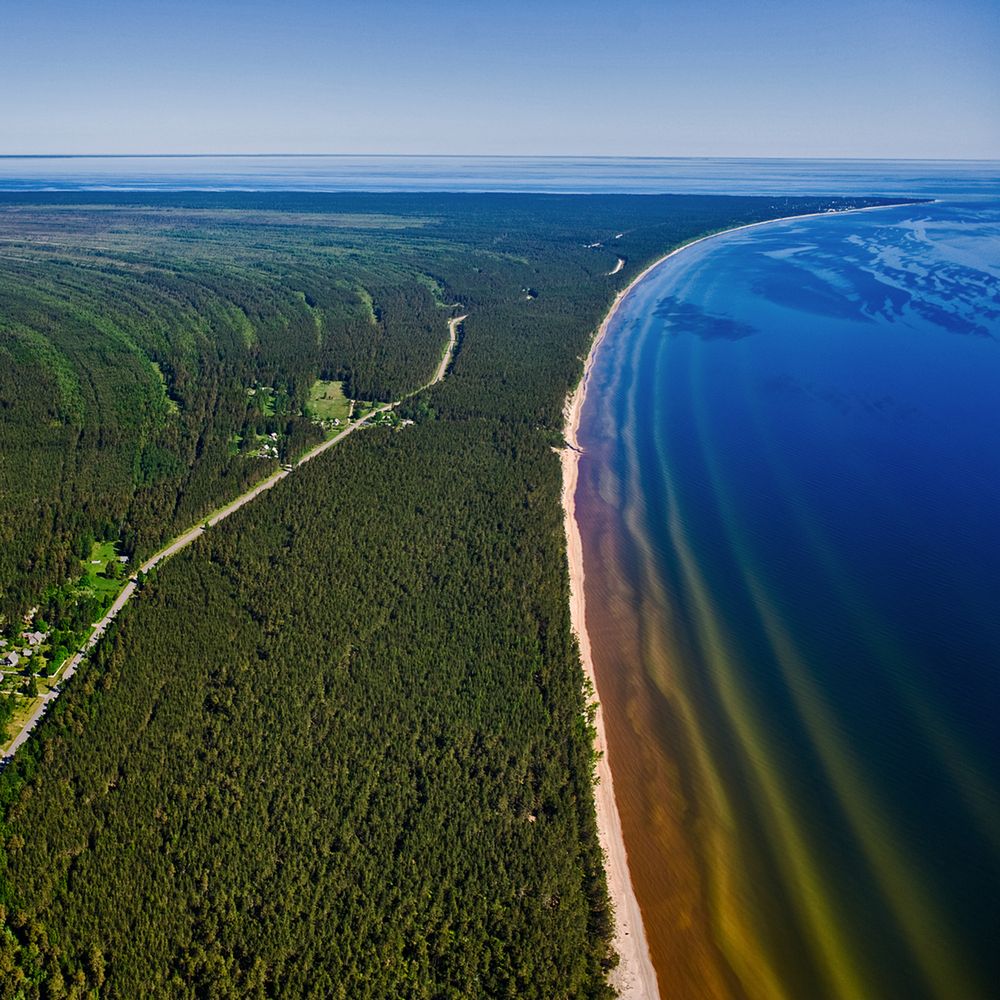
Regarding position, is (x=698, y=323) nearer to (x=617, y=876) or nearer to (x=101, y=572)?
(x=101, y=572)

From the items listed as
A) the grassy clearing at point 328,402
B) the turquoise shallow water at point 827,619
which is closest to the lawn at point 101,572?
the grassy clearing at point 328,402

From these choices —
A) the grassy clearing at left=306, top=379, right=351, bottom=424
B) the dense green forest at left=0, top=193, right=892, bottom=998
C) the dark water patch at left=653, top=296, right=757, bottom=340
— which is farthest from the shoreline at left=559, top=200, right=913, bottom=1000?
the dark water patch at left=653, top=296, right=757, bottom=340

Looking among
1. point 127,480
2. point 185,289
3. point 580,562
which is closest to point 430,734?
point 580,562

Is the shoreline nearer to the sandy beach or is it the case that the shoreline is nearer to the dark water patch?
the sandy beach

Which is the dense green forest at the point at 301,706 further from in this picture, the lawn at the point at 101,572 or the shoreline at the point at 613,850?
the lawn at the point at 101,572

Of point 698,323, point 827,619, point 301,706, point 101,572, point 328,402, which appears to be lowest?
point 827,619

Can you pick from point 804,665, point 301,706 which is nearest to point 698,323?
point 804,665
